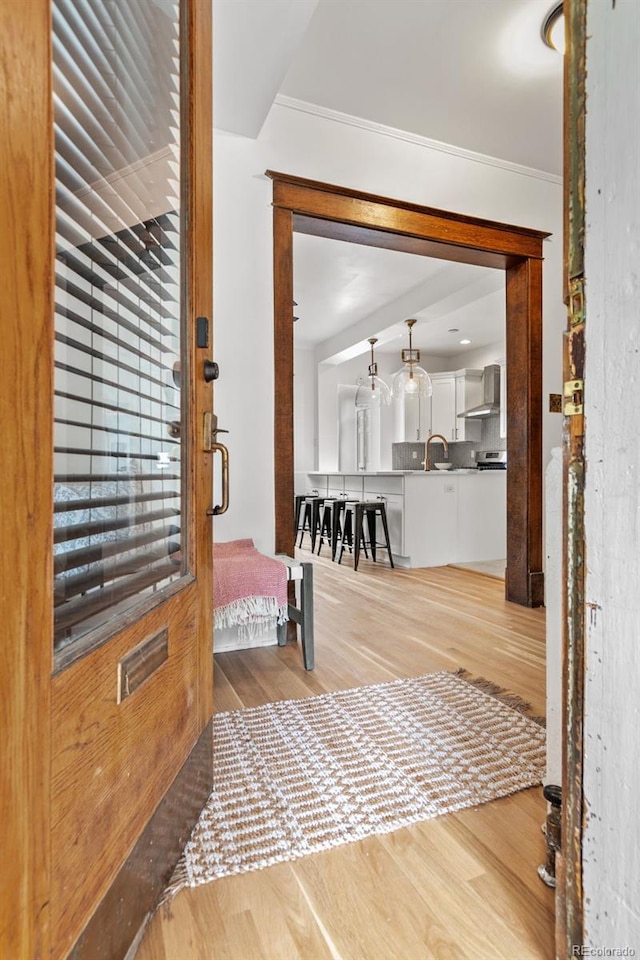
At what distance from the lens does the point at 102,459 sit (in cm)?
89

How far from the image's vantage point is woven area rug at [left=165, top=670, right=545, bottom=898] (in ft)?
3.88

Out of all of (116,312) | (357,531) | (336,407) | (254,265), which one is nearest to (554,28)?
(254,265)

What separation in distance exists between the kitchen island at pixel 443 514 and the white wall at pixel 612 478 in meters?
4.08

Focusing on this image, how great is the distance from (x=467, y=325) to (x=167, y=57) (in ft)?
18.1

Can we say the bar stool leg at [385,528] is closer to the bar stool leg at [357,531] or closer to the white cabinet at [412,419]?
the bar stool leg at [357,531]

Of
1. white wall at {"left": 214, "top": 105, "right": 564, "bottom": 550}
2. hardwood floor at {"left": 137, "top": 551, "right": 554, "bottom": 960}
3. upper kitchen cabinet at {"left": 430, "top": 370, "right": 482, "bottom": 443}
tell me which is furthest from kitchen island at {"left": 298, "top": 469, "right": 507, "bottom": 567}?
hardwood floor at {"left": 137, "top": 551, "right": 554, "bottom": 960}

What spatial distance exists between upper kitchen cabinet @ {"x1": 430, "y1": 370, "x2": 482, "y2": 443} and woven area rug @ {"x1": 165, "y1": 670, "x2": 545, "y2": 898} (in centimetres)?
582

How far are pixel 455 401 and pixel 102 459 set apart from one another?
23.2 feet

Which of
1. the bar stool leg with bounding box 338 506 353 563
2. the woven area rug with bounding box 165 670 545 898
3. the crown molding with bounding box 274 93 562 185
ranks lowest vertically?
the woven area rug with bounding box 165 670 545 898

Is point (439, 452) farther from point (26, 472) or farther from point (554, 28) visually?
point (26, 472)

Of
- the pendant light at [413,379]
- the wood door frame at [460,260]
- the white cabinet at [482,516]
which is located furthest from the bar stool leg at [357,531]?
the pendant light at [413,379]

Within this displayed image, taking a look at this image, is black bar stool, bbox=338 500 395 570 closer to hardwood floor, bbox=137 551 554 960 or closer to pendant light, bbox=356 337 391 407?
pendant light, bbox=356 337 391 407

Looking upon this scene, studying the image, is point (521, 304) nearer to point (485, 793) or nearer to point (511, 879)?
point (485, 793)

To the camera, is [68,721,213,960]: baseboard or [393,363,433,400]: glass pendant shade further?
[393,363,433,400]: glass pendant shade
